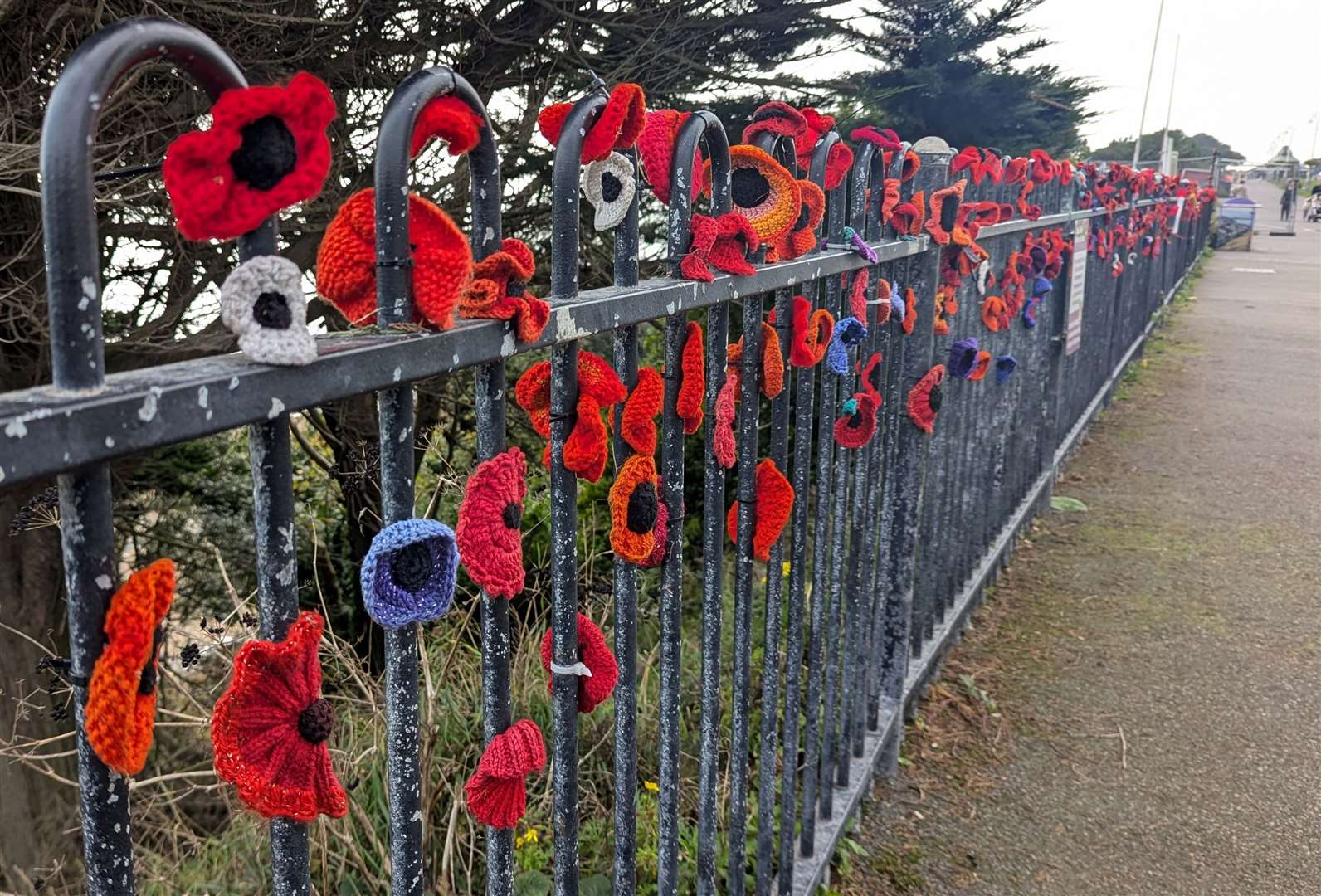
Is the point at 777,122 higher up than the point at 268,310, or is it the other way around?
the point at 777,122

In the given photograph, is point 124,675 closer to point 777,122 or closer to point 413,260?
point 413,260

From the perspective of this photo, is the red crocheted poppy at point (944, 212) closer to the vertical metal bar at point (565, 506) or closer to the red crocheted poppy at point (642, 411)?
the red crocheted poppy at point (642, 411)

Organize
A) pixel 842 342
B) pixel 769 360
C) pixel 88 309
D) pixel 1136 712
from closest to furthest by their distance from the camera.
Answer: pixel 88 309, pixel 769 360, pixel 842 342, pixel 1136 712

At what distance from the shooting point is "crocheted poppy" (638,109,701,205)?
1642 mm

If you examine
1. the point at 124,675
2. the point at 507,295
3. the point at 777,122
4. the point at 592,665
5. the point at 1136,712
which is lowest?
the point at 1136,712

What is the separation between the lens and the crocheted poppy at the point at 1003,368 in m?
4.36

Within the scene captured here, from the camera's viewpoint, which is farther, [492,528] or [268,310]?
[492,528]

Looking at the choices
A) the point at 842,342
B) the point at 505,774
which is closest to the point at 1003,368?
the point at 842,342

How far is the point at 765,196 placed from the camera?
201 cm

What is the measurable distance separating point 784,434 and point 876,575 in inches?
43.2

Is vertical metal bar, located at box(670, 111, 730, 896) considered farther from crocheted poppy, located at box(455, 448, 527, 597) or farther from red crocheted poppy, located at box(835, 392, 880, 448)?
red crocheted poppy, located at box(835, 392, 880, 448)

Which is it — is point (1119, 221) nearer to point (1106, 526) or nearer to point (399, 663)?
point (1106, 526)

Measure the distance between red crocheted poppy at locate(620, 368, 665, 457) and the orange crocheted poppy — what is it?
2cm

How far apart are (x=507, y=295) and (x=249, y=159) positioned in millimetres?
410
